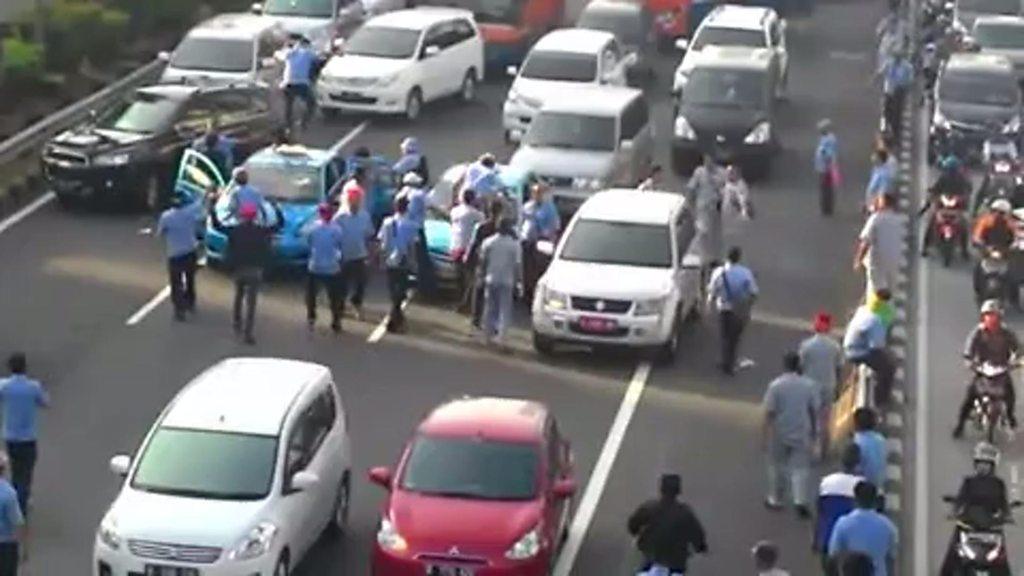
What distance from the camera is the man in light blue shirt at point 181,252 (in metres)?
27.0

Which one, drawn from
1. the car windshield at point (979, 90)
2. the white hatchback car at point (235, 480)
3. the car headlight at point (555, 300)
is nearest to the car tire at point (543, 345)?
the car headlight at point (555, 300)

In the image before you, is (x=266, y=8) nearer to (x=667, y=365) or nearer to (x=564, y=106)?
(x=564, y=106)

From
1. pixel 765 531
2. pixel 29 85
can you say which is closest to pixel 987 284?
pixel 765 531

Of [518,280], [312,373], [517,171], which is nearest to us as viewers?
[312,373]

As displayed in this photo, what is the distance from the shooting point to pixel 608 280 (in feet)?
86.8

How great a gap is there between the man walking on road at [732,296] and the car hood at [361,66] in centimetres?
1407

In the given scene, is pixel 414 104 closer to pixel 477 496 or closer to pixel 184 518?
pixel 477 496

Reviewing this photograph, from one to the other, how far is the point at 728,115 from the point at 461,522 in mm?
18801

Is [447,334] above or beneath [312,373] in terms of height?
beneath

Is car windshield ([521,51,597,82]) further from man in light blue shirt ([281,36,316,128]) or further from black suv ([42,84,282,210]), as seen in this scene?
black suv ([42,84,282,210])

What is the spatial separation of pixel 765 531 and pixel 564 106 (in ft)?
44.8

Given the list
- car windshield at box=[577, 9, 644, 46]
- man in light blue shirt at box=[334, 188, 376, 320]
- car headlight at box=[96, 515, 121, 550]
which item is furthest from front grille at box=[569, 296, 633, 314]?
car windshield at box=[577, 9, 644, 46]

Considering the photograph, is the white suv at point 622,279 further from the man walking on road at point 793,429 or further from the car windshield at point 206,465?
the car windshield at point 206,465

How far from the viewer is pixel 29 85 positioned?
3659cm
